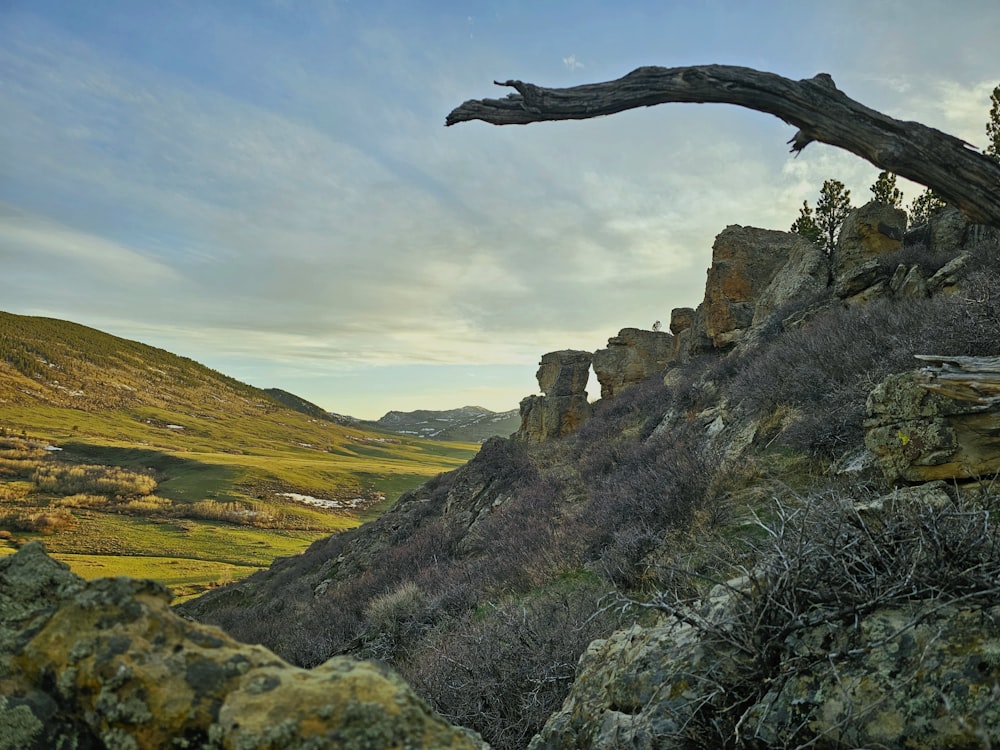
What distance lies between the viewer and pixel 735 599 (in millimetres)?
2439

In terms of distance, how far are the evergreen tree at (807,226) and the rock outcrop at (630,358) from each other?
9401 mm

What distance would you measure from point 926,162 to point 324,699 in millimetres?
6950

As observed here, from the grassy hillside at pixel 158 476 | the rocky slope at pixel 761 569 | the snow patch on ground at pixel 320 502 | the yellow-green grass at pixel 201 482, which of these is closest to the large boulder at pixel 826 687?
the rocky slope at pixel 761 569

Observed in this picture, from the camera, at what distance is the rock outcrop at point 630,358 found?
31.7 metres

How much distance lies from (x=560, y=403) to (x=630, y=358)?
20.3 feet

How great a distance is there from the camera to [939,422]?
4441 mm

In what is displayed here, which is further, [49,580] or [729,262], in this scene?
[729,262]

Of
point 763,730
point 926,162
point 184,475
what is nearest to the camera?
point 763,730

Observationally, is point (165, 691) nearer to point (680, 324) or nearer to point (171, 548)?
point (680, 324)

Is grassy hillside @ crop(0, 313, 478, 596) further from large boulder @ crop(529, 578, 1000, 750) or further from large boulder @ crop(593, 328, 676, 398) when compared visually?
large boulder @ crop(529, 578, 1000, 750)

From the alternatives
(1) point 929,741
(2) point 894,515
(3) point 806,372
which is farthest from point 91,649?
(3) point 806,372

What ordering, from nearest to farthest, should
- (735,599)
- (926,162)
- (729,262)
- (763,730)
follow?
(763,730) < (735,599) < (926,162) < (729,262)

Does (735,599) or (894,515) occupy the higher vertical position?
(894,515)

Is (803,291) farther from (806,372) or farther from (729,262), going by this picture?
(806,372)
